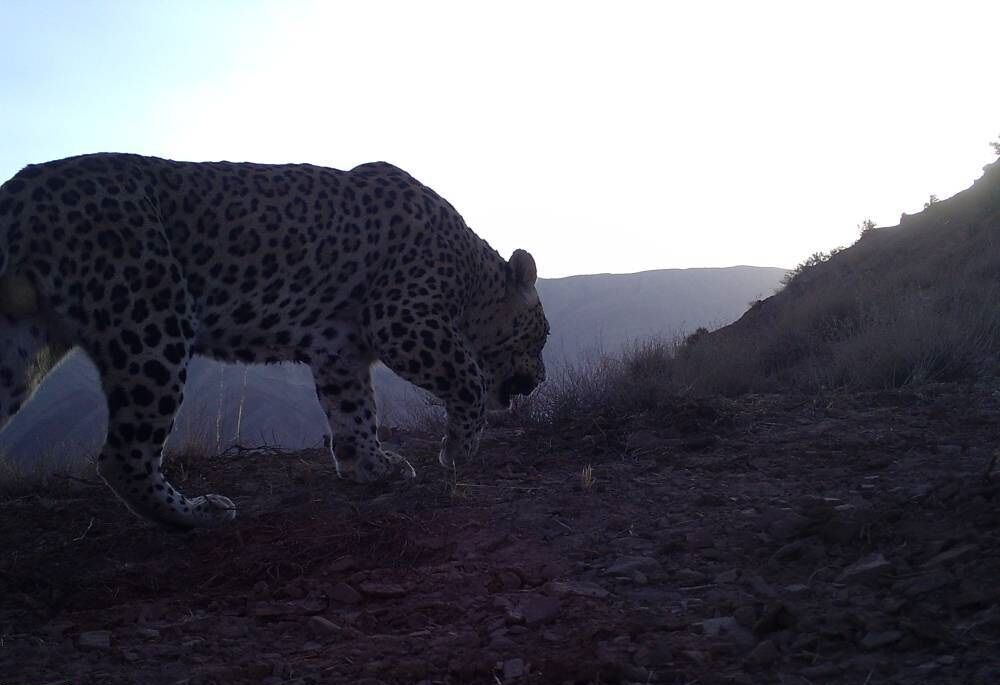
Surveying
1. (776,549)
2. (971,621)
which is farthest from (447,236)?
(971,621)

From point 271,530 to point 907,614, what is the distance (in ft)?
10.1

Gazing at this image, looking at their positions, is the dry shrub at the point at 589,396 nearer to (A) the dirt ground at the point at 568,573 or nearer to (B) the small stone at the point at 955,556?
(A) the dirt ground at the point at 568,573

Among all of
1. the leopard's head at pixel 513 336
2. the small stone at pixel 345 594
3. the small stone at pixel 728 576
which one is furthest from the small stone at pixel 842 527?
the leopard's head at pixel 513 336

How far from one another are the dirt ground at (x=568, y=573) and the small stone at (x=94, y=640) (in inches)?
0.7

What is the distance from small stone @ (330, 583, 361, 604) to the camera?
3.41m

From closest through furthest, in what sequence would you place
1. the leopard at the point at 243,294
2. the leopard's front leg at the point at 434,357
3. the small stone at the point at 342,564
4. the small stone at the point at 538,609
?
the small stone at the point at 538,609, the small stone at the point at 342,564, the leopard at the point at 243,294, the leopard's front leg at the point at 434,357

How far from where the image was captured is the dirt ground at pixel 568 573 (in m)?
2.51

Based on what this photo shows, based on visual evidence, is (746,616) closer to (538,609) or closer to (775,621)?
(775,621)

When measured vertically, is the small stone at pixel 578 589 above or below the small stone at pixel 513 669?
above

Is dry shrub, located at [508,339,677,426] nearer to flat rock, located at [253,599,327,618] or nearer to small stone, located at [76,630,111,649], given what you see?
flat rock, located at [253,599,327,618]

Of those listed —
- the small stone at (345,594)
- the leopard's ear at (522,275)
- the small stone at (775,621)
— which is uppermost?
the leopard's ear at (522,275)

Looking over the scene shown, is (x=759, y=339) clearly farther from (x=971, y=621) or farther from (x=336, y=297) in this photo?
(x=971, y=621)

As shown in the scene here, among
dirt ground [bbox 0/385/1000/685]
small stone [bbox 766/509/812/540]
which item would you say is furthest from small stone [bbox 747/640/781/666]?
small stone [bbox 766/509/812/540]

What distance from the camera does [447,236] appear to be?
19.8 ft
